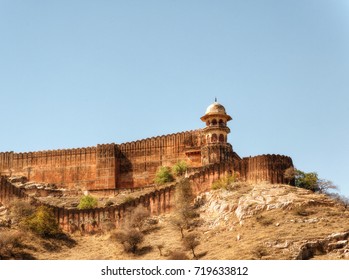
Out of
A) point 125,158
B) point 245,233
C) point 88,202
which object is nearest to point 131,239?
point 245,233

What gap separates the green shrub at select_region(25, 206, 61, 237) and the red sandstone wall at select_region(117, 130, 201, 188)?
1452 centimetres

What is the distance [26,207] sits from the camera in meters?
50.6

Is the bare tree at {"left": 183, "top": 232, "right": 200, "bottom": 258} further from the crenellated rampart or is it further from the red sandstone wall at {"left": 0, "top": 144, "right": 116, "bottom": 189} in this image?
the red sandstone wall at {"left": 0, "top": 144, "right": 116, "bottom": 189}

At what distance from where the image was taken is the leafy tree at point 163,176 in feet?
197

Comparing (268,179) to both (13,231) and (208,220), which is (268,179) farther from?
(13,231)

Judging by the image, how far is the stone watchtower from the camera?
5868cm

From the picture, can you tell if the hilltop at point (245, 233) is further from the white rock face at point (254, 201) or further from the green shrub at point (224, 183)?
the green shrub at point (224, 183)

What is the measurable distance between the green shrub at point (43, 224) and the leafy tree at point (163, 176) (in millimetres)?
12098

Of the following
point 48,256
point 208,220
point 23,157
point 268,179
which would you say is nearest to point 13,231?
point 48,256

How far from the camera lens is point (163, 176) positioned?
60.4 meters

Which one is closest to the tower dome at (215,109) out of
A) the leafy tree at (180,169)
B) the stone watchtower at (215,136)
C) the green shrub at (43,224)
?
the stone watchtower at (215,136)

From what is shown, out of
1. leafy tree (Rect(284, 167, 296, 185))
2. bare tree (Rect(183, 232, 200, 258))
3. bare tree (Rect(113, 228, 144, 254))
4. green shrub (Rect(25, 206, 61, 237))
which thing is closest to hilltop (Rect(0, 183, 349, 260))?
bare tree (Rect(183, 232, 200, 258))

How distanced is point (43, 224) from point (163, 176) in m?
13.9

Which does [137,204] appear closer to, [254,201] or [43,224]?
[43,224]
